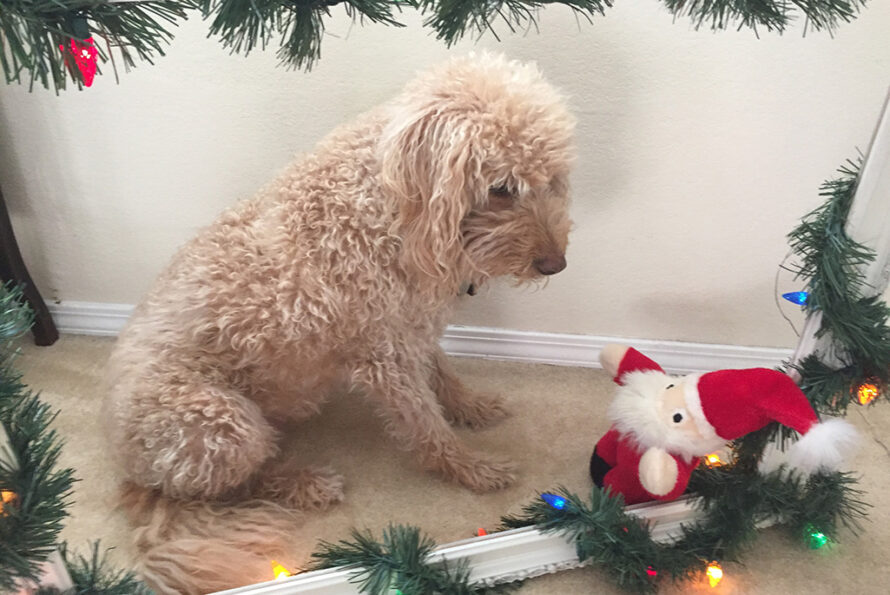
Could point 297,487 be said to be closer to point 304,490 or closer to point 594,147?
point 304,490

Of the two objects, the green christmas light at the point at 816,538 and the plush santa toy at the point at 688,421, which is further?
the green christmas light at the point at 816,538

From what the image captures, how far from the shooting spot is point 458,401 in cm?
163

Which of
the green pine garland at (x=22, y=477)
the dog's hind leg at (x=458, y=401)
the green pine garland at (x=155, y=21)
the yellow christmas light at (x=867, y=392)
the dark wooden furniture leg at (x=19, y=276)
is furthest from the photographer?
the dark wooden furniture leg at (x=19, y=276)

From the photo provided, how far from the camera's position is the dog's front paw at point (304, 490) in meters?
1.40

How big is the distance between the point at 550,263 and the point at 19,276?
1600mm

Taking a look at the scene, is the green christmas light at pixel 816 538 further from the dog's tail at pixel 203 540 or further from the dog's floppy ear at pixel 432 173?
the dog's tail at pixel 203 540

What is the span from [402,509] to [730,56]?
1286 millimetres

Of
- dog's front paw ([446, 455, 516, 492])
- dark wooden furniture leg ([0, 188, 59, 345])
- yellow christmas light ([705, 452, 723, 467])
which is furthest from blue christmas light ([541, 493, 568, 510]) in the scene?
dark wooden furniture leg ([0, 188, 59, 345])

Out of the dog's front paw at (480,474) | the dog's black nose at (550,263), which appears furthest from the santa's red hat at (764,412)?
the dog's front paw at (480,474)

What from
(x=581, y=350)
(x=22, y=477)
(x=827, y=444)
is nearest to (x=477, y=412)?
(x=581, y=350)

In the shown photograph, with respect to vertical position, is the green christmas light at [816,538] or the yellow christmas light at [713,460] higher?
the yellow christmas light at [713,460]

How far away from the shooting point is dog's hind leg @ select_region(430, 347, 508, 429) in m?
1.63

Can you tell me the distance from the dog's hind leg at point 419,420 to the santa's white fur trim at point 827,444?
26.2 inches

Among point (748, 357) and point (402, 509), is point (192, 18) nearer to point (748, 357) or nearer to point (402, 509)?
point (402, 509)
